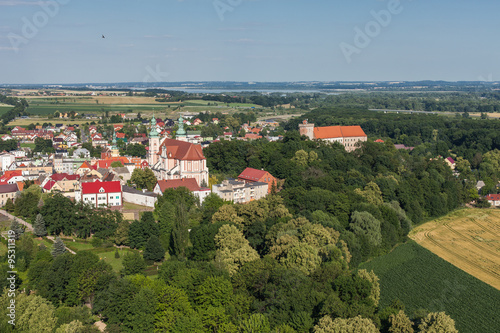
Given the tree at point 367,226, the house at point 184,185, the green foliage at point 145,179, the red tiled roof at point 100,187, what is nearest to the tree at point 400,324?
the tree at point 367,226

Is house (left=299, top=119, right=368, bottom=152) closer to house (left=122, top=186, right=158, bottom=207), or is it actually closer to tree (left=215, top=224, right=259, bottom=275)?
house (left=122, top=186, right=158, bottom=207)

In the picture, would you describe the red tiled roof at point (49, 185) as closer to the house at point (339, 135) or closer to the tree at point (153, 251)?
the tree at point (153, 251)

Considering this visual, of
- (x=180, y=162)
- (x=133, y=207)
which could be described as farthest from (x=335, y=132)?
(x=133, y=207)

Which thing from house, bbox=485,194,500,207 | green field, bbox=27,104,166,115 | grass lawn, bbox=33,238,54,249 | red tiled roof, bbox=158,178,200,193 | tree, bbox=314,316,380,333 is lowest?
green field, bbox=27,104,166,115

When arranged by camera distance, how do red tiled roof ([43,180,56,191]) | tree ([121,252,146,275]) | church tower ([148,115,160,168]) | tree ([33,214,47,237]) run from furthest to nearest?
church tower ([148,115,160,168]) → red tiled roof ([43,180,56,191]) → tree ([33,214,47,237]) → tree ([121,252,146,275])

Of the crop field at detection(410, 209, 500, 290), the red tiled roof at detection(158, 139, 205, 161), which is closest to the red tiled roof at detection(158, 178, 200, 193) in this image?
the red tiled roof at detection(158, 139, 205, 161)
